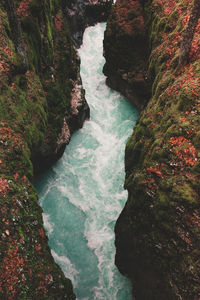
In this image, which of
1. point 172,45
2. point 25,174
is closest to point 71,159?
point 25,174

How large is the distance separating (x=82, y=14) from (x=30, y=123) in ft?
89.7

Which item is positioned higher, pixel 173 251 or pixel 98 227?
pixel 173 251

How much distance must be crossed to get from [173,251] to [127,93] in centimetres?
1912

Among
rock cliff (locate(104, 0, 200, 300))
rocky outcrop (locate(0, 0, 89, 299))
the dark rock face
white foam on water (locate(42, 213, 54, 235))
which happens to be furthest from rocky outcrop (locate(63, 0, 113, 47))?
white foam on water (locate(42, 213, 54, 235))

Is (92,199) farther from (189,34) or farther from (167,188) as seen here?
(189,34)

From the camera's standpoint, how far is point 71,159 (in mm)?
20469

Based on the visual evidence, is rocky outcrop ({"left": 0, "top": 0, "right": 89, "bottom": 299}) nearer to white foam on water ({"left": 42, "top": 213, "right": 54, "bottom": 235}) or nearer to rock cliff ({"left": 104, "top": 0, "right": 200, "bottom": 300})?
white foam on water ({"left": 42, "top": 213, "right": 54, "bottom": 235})

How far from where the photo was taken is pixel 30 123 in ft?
44.6

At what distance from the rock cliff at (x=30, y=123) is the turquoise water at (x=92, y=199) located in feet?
6.03

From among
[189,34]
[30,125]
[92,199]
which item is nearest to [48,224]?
[92,199]

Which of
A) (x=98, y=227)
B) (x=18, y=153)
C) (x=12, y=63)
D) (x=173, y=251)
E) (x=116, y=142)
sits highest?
(x=12, y=63)

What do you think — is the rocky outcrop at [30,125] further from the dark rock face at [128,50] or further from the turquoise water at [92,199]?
the dark rock face at [128,50]

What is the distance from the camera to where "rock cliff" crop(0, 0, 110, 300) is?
8.63m

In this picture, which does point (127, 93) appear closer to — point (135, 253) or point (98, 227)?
point (98, 227)
